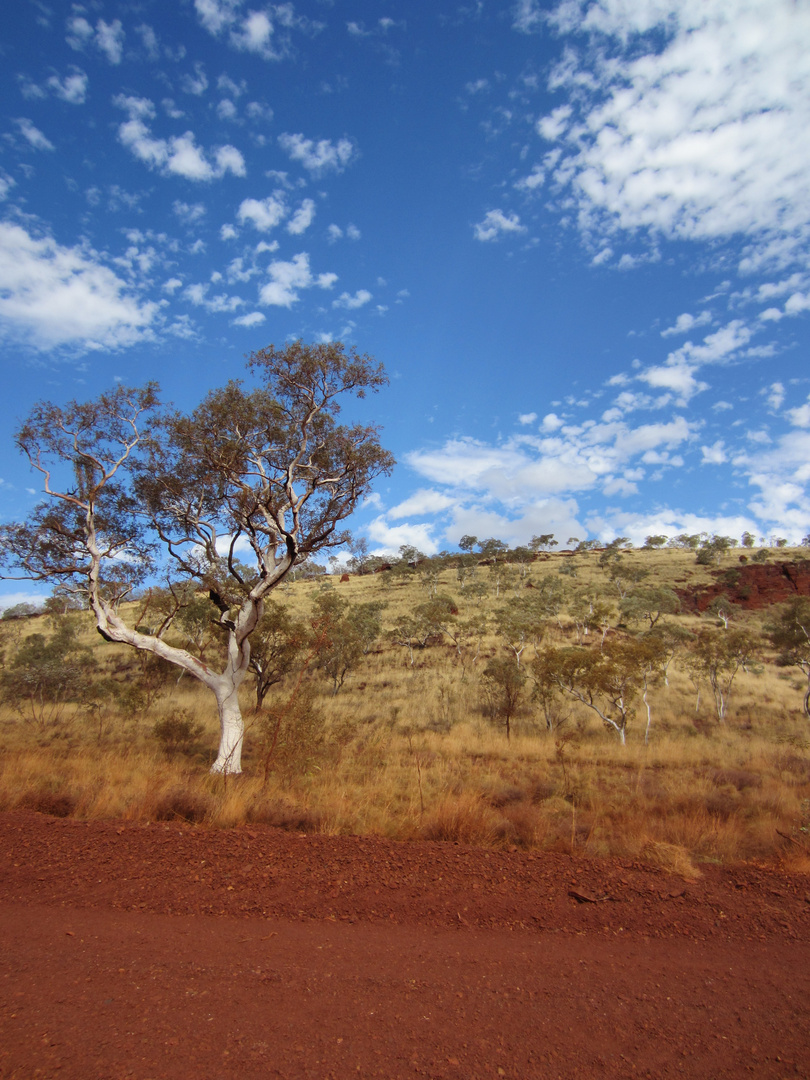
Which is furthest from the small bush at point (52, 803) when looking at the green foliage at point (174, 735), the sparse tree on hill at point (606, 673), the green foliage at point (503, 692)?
the sparse tree on hill at point (606, 673)

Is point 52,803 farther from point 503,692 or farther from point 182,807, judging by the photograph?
point 503,692

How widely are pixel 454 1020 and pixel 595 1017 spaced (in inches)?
36.2

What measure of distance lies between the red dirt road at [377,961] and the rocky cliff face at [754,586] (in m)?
56.3

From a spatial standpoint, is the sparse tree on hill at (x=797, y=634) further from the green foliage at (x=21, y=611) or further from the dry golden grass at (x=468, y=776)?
the green foliage at (x=21, y=611)

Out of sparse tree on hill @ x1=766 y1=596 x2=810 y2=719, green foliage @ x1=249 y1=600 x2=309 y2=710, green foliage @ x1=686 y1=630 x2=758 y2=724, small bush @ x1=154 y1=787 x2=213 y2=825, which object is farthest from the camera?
green foliage @ x1=686 y1=630 x2=758 y2=724

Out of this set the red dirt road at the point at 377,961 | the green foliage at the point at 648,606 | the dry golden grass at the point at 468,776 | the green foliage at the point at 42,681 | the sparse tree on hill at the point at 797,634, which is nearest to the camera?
the red dirt road at the point at 377,961

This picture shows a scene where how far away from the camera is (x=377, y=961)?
3.87 m

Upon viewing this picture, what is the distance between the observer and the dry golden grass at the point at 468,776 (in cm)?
657

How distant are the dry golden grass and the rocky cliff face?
37.9 meters

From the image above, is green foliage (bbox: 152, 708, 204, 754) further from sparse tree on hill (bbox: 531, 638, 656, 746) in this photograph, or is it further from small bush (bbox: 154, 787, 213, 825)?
sparse tree on hill (bbox: 531, 638, 656, 746)

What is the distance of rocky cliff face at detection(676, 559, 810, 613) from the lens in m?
56.6

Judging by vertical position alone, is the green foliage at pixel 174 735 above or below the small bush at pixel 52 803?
below

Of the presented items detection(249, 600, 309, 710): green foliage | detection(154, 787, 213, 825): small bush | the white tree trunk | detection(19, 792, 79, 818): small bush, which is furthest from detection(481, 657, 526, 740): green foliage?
detection(19, 792, 79, 818): small bush

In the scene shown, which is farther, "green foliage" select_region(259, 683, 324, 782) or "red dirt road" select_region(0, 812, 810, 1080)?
"green foliage" select_region(259, 683, 324, 782)
